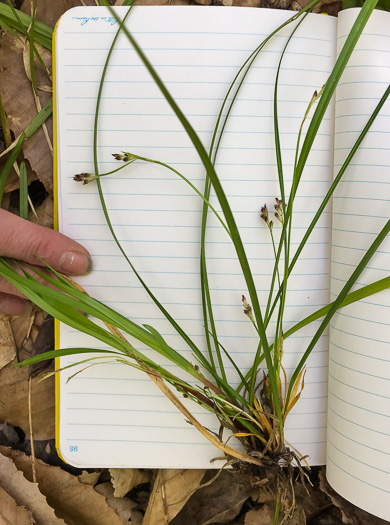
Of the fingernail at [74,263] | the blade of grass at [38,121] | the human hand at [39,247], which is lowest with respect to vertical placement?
the fingernail at [74,263]

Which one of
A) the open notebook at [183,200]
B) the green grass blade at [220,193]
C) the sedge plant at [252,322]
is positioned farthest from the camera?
the open notebook at [183,200]

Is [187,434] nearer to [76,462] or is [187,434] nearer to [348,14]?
[76,462]

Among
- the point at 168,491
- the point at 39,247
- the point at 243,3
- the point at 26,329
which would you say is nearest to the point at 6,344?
the point at 26,329

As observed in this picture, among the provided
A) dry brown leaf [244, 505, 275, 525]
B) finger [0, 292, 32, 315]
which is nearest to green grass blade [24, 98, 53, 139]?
finger [0, 292, 32, 315]

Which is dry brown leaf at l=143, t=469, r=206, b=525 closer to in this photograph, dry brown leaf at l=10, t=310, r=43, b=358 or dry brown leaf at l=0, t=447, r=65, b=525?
dry brown leaf at l=0, t=447, r=65, b=525

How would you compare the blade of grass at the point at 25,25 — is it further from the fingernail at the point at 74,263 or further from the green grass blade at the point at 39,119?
the fingernail at the point at 74,263

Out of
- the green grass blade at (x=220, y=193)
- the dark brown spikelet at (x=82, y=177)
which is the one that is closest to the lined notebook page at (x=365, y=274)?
the green grass blade at (x=220, y=193)
